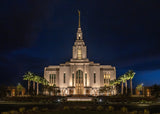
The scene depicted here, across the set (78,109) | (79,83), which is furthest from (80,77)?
(78,109)

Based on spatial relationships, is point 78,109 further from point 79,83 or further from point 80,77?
point 80,77

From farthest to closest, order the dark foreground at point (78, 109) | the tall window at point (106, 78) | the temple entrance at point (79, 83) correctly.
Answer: the tall window at point (106, 78) → the temple entrance at point (79, 83) → the dark foreground at point (78, 109)

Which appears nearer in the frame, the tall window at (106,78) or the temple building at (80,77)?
the temple building at (80,77)

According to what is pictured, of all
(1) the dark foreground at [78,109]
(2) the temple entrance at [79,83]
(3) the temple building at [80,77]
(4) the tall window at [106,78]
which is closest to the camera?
(1) the dark foreground at [78,109]

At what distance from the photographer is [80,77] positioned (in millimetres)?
111438

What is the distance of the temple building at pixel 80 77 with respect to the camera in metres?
110

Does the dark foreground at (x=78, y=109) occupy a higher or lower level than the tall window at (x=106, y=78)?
lower

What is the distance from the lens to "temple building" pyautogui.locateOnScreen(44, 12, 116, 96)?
10969 centimetres

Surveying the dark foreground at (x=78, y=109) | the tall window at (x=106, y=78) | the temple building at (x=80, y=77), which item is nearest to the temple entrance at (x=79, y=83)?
the temple building at (x=80, y=77)

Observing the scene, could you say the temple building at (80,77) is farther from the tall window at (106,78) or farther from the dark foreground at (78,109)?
the dark foreground at (78,109)

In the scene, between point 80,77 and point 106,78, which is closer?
point 80,77

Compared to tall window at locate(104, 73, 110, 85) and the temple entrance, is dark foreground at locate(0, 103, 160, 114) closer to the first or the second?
the temple entrance

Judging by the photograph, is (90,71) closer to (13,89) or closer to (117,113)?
(13,89)

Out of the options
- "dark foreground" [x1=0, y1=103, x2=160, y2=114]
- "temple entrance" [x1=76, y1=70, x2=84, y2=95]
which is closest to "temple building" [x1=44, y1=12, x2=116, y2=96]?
"temple entrance" [x1=76, y1=70, x2=84, y2=95]
